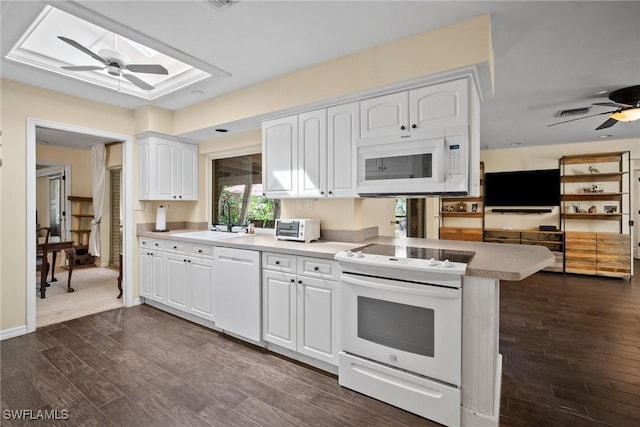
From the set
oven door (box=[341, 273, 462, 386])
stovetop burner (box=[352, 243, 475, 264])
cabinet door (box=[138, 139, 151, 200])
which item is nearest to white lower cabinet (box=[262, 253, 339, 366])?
oven door (box=[341, 273, 462, 386])

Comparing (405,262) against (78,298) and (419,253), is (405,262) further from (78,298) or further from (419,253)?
(78,298)

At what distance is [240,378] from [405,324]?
132 centimetres

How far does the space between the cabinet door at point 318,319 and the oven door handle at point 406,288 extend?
8.5 inches

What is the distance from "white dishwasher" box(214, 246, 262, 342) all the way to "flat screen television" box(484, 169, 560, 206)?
5761 mm

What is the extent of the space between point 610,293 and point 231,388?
17.9 feet

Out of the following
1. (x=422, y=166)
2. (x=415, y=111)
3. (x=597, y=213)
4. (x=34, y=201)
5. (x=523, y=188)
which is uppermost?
(x=415, y=111)

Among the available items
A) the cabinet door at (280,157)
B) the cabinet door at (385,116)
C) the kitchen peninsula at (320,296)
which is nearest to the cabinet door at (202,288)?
the kitchen peninsula at (320,296)

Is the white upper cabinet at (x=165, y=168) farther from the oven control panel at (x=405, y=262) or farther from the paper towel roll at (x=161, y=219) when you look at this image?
the oven control panel at (x=405, y=262)

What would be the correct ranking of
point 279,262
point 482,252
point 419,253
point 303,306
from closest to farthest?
point 419,253 < point 482,252 < point 303,306 < point 279,262

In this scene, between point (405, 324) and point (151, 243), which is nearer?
point (405, 324)

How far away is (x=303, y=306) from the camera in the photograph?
97.3 inches

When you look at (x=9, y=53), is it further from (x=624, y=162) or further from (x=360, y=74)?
(x=624, y=162)

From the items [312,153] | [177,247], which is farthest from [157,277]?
[312,153]

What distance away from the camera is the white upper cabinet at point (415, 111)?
218 cm
